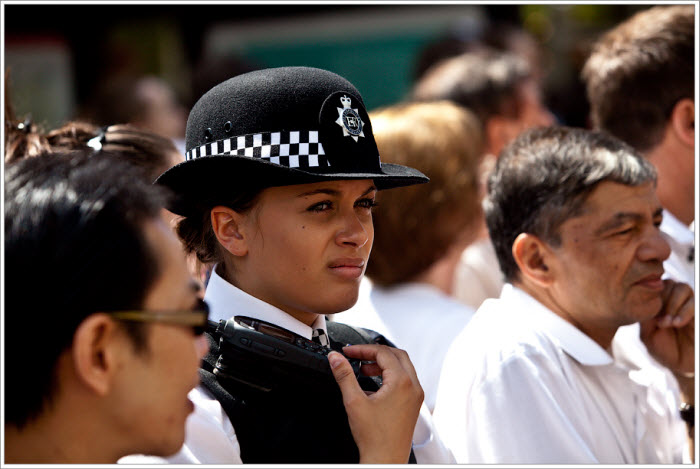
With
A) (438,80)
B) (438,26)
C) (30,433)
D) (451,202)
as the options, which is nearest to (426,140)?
(451,202)

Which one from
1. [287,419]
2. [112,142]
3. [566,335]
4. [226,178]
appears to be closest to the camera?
[287,419]

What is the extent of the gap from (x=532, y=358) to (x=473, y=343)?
0.18 metres

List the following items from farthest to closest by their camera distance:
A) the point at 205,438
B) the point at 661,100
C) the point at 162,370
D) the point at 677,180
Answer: the point at 661,100 → the point at 677,180 → the point at 205,438 → the point at 162,370

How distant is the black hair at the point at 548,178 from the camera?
9.18 feet

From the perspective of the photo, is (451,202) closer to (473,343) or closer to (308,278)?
(473,343)

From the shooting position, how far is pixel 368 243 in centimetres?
219

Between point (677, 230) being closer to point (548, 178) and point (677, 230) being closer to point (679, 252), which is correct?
point (679, 252)

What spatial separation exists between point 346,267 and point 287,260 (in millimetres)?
150

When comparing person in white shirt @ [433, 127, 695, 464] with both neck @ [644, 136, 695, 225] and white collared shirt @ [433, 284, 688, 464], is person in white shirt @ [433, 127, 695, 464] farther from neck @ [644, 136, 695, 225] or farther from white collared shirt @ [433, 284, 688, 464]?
neck @ [644, 136, 695, 225]

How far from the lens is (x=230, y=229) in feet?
7.13

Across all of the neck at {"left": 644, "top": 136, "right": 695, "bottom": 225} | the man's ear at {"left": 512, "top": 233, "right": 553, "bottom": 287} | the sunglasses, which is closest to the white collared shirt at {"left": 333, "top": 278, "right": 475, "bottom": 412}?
the man's ear at {"left": 512, "top": 233, "right": 553, "bottom": 287}

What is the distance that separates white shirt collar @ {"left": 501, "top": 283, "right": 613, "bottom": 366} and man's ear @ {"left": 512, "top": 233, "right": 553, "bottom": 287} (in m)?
0.09

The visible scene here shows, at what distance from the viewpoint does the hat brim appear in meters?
2.03

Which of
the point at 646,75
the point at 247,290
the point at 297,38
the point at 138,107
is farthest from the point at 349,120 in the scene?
the point at 297,38
